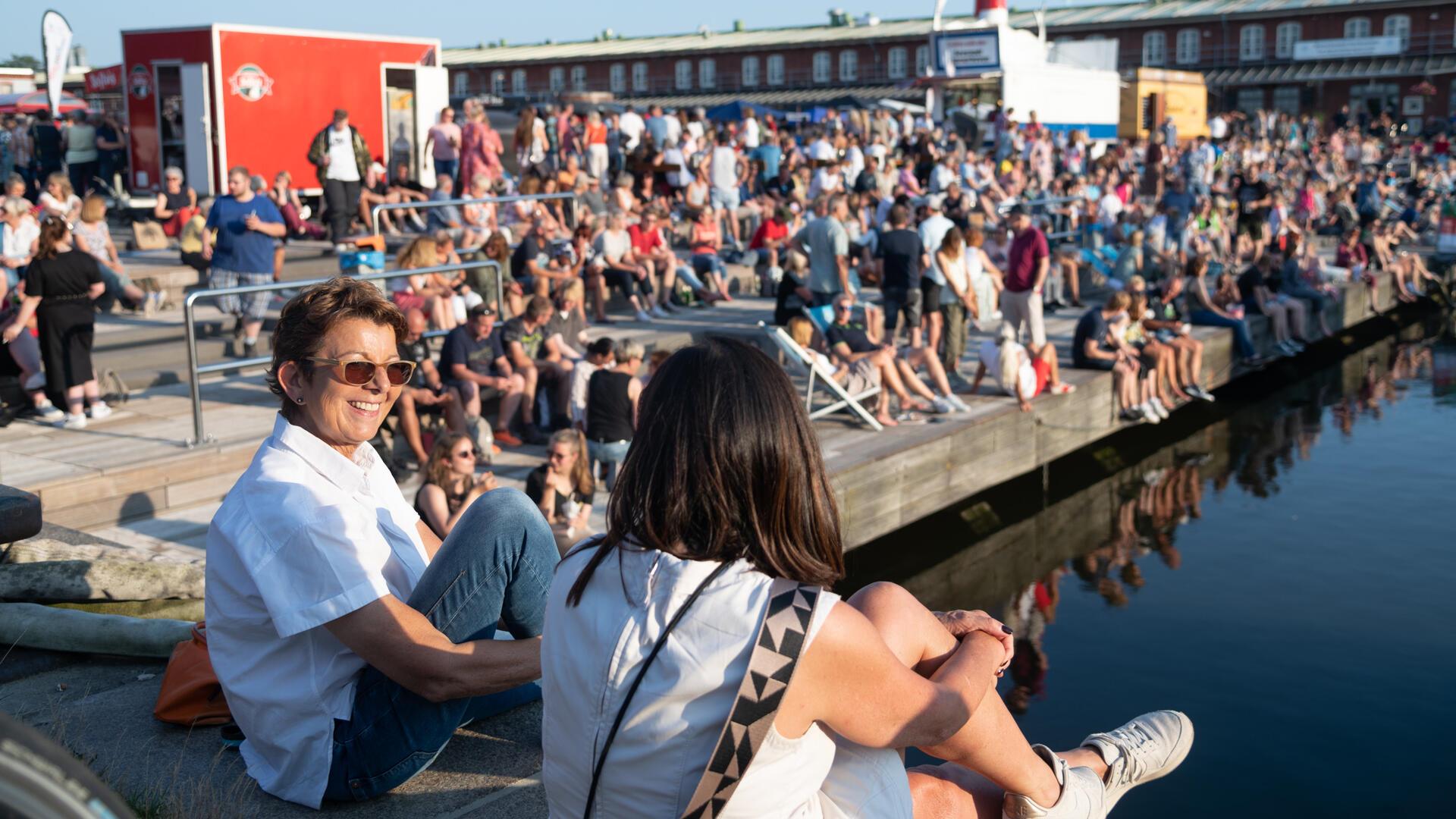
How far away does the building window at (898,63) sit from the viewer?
2331 inches

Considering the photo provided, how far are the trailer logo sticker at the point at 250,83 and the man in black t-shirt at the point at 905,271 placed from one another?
857 cm

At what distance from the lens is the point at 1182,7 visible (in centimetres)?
5762

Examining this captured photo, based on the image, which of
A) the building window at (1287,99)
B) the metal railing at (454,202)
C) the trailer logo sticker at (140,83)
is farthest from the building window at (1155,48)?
the trailer logo sticker at (140,83)

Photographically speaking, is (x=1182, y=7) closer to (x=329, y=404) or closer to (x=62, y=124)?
(x=62, y=124)

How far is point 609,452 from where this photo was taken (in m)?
8.53

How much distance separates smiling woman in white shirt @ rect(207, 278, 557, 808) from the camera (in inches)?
104

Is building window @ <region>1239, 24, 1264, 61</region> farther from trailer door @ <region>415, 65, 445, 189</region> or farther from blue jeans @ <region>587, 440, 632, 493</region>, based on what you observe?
blue jeans @ <region>587, 440, 632, 493</region>

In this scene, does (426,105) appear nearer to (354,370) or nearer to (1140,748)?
(354,370)

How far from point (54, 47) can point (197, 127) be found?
9.56 ft

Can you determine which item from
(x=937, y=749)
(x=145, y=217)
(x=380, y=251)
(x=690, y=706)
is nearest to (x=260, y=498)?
(x=690, y=706)

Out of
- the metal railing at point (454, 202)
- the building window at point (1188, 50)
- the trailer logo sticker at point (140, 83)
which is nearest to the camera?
the metal railing at point (454, 202)

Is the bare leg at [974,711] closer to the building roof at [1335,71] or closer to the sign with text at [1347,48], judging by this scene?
the building roof at [1335,71]

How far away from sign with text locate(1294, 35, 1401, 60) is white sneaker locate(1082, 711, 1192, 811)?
5779 centimetres

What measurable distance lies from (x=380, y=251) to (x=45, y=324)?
3.78 metres
